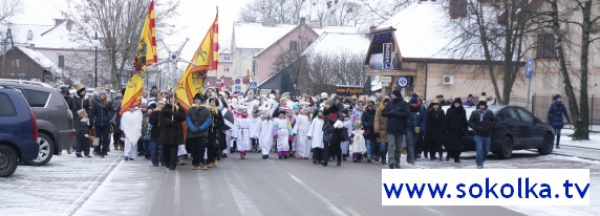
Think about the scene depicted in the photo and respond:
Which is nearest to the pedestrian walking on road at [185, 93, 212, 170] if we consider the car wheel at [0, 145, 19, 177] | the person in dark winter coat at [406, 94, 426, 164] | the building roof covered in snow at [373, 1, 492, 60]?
the car wheel at [0, 145, 19, 177]

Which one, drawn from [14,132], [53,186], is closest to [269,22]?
[14,132]

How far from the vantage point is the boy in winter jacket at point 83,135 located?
20.0m

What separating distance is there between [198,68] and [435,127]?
635 centimetres

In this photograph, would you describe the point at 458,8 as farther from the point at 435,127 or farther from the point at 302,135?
the point at 302,135

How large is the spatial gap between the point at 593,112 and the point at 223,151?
30.2 meters

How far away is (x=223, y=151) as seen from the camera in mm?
21031

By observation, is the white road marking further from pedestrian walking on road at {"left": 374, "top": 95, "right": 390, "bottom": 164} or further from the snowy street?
pedestrian walking on road at {"left": 374, "top": 95, "right": 390, "bottom": 164}

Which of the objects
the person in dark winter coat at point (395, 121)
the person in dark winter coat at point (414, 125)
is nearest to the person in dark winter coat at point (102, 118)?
the person in dark winter coat at point (395, 121)

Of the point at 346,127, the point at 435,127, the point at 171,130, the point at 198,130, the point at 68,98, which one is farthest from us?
the point at 68,98

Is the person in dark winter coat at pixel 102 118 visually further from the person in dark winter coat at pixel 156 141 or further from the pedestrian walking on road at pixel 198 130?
the pedestrian walking on road at pixel 198 130

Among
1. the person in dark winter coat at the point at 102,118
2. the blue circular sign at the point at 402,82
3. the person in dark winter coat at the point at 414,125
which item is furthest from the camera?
the blue circular sign at the point at 402,82

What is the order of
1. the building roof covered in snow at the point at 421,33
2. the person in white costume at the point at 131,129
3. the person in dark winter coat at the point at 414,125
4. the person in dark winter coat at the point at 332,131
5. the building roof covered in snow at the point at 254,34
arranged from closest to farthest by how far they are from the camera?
the person in dark winter coat at the point at 414,125 < the person in dark winter coat at the point at 332,131 < the person in white costume at the point at 131,129 < the building roof covered in snow at the point at 421,33 < the building roof covered in snow at the point at 254,34

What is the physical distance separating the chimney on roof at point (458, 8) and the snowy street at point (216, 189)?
Result: 13.0 metres

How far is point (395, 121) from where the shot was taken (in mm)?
17547
